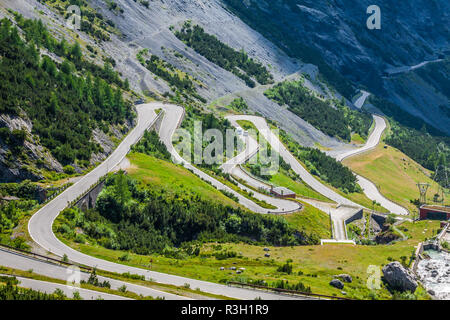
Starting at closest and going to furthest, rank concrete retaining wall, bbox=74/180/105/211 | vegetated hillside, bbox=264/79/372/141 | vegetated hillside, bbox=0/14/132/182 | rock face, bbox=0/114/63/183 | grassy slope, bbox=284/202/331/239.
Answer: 1. concrete retaining wall, bbox=74/180/105/211
2. rock face, bbox=0/114/63/183
3. vegetated hillside, bbox=0/14/132/182
4. grassy slope, bbox=284/202/331/239
5. vegetated hillside, bbox=264/79/372/141

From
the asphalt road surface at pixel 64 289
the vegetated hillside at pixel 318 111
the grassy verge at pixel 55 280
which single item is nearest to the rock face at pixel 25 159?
the grassy verge at pixel 55 280

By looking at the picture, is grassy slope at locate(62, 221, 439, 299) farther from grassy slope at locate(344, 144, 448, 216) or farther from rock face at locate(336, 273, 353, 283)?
grassy slope at locate(344, 144, 448, 216)

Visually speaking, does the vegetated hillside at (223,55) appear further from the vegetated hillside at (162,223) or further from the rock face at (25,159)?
the rock face at (25,159)

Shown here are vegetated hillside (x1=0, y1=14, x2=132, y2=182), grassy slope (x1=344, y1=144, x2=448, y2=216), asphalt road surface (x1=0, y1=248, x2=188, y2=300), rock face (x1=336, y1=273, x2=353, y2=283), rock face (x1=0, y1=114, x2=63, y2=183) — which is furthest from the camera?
grassy slope (x1=344, y1=144, x2=448, y2=216)

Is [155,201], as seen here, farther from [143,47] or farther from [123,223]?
[143,47]

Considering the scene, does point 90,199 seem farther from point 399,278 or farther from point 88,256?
point 399,278

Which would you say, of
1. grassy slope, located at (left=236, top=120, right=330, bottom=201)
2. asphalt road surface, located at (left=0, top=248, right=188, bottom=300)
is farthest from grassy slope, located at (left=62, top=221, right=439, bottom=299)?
grassy slope, located at (left=236, top=120, right=330, bottom=201)
